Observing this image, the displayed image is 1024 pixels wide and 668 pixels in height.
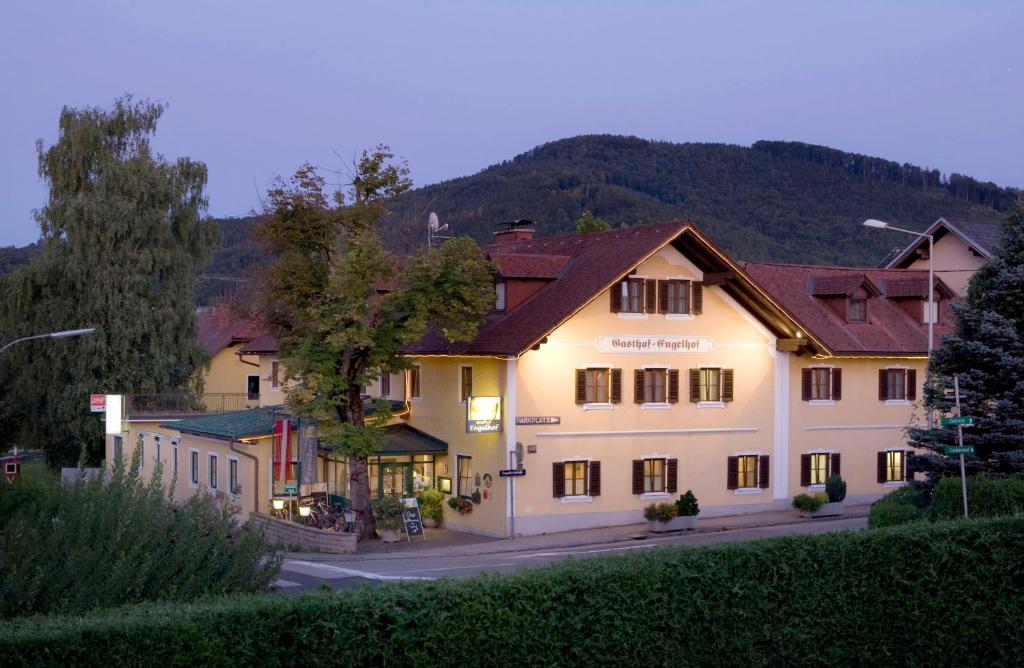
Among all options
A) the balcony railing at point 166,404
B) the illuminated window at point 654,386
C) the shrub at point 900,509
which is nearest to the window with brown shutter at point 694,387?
the illuminated window at point 654,386

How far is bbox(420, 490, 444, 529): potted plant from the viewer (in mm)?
40031

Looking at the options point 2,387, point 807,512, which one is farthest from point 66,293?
point 807,512

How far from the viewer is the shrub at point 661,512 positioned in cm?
3788

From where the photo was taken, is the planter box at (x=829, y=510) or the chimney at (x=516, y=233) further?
the chimney at (x=516, y=233)

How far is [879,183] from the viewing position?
130375 mm

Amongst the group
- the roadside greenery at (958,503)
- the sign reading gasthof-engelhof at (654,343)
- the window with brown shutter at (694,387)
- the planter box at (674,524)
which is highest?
the sign reading gasthof-engelhof at (654,343)

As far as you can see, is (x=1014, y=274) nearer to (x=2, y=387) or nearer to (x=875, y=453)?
(x=875, y=453)

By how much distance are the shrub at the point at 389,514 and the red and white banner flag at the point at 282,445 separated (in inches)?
132

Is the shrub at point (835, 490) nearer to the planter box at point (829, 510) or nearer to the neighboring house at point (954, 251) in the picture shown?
the planter box at point (829, 510)

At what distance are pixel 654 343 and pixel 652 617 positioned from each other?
26615 millimetres

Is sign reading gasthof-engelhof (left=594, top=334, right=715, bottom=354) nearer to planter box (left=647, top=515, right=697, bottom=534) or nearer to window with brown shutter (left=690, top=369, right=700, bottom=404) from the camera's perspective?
window with brown shutter (left=690, top=369, right=700, bottom=404)

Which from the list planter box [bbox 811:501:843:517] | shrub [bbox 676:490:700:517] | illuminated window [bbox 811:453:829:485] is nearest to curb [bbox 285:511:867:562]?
shrub [bbox 676:490:700:517]

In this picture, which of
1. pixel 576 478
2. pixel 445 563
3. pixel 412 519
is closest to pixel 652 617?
pixel 445 563

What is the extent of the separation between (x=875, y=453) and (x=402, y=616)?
35.7 meters
